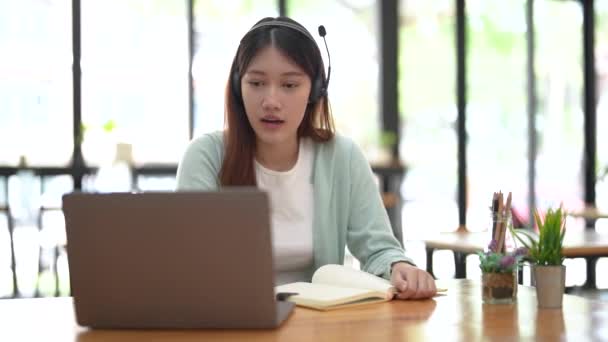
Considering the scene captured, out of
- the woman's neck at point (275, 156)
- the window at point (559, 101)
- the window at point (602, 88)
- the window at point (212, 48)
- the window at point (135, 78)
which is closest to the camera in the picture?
the woman's neck at point (275, 156)

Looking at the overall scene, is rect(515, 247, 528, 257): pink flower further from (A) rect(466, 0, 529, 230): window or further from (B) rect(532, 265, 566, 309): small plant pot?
(A) rect(466, 0, 529, 230): window

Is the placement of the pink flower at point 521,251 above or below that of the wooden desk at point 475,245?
above

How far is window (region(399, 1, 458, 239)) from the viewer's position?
587 centimetres

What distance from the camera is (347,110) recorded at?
5.71 meters

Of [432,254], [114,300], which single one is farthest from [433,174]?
[114,300]

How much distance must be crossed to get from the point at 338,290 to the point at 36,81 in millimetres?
4153

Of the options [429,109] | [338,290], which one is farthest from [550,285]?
[429,109]

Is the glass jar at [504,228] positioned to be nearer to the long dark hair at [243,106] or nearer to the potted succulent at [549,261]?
A: the potted succulent at [549,261]

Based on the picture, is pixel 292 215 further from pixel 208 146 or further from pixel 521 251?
pixel 521 251

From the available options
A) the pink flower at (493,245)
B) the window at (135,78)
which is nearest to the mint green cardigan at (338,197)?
the pink flower at (493,245)

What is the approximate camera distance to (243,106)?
5.82ft

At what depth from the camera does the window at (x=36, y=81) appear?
16.3 feet

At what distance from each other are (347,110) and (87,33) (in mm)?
1941

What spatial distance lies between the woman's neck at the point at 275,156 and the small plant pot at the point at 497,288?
0.62m
